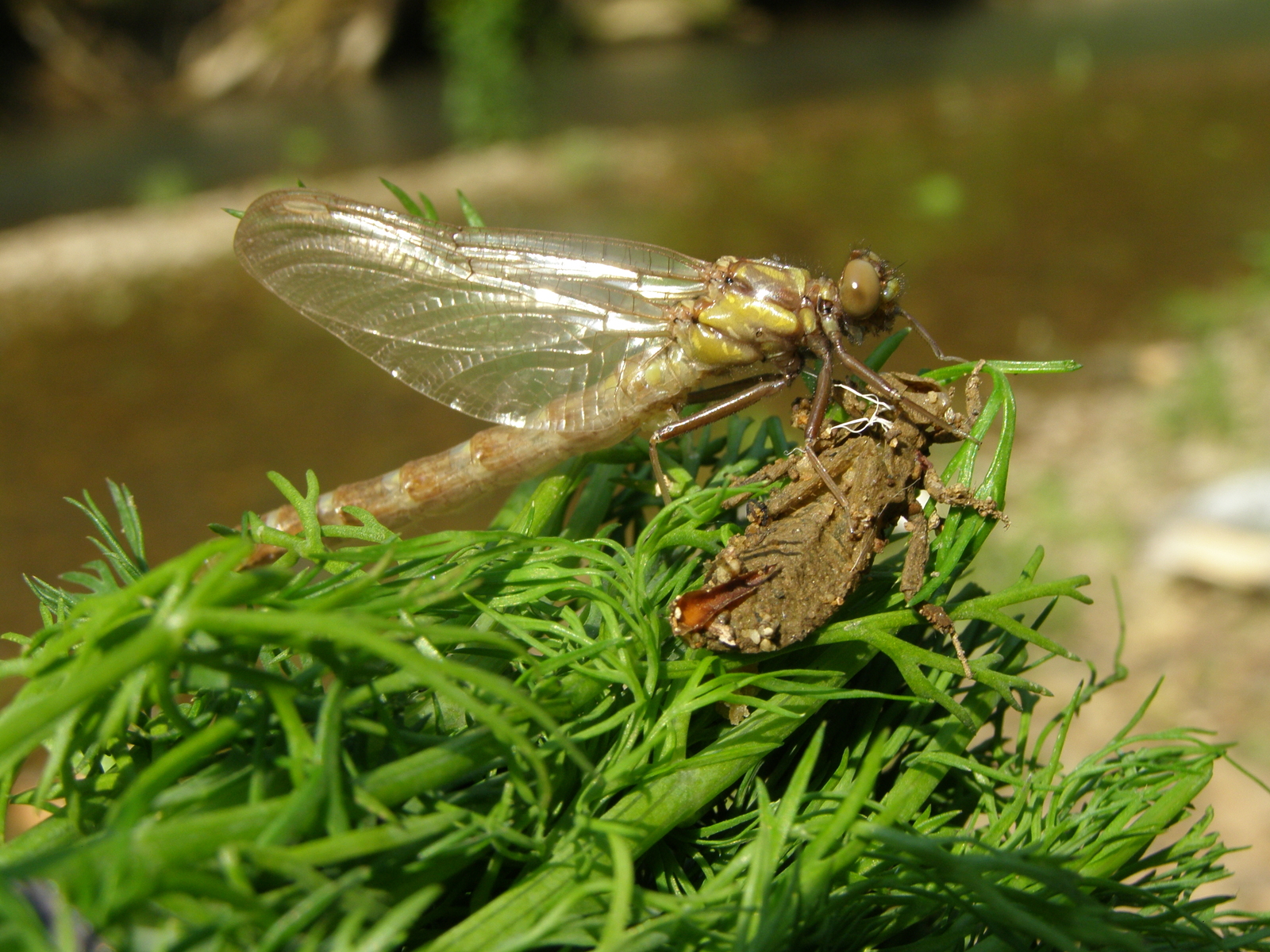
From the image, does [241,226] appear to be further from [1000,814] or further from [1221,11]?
[1221,11]

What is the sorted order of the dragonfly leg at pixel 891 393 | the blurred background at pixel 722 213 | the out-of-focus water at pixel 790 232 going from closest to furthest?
the dragonfly leg at pixel 891 393 < the blurred background at pixel 722 213 < the out-of-focus water at pixel 790 232

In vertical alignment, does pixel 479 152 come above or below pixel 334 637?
above

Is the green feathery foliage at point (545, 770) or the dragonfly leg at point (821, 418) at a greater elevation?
the dragonfly leg at point (821, 418)

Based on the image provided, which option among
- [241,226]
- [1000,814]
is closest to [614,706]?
A: [1000,814]

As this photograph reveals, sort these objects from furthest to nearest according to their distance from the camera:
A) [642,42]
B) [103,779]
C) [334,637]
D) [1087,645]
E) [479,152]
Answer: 1. [642,42]
2. [479,152]
3. [1087,645]
4. [103,779]
5. [334,637]

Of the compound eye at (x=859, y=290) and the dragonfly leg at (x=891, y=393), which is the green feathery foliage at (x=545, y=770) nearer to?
the dragonfly leg at (x=891, y=393)

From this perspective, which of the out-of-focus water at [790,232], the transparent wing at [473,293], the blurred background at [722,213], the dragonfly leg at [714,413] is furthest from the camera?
the out-of-focus water at [790,232]

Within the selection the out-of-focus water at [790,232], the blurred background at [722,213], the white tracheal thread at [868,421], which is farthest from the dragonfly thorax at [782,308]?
the out-of-focus water at [790,232]

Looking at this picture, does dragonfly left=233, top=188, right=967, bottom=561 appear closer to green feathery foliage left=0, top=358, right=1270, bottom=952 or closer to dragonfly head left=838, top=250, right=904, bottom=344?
dragonfly head left=838, top=250, right=904, bottom=344
